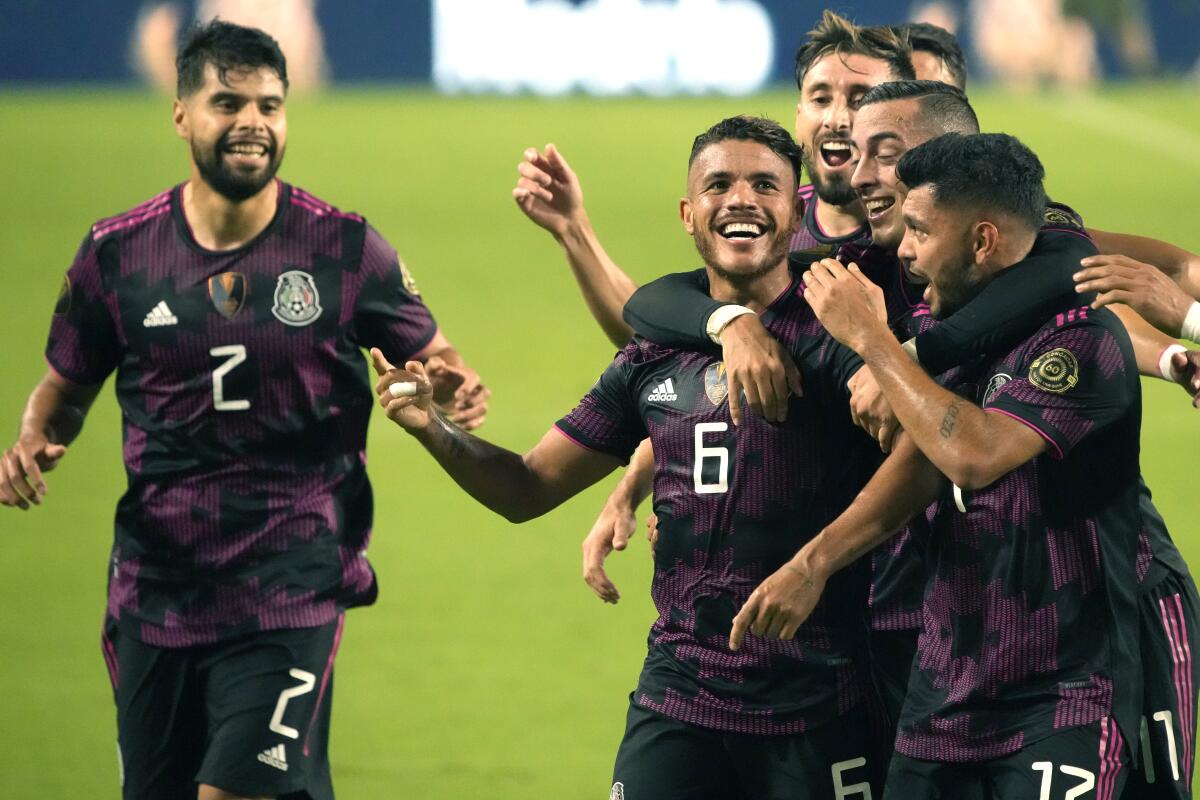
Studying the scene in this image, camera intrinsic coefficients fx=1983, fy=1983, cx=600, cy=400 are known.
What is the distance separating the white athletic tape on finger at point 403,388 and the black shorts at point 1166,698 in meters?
1.74

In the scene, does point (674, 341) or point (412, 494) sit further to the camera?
point (412, 494)

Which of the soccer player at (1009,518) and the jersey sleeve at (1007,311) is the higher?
the jersey sleeve at (1007,311)

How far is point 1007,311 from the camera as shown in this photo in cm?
410

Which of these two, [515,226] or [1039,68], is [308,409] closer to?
[515,226]

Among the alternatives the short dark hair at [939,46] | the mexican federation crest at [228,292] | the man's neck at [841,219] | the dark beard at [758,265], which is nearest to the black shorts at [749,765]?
the dark beard at [758,265]

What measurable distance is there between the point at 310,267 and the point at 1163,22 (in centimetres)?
2463

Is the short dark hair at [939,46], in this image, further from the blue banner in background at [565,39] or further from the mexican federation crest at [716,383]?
the blue banner in background at [565,39]

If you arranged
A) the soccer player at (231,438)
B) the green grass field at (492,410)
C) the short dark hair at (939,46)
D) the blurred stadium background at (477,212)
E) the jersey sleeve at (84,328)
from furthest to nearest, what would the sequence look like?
the blurred stadium background at (477,212) < the green grass field at (492,410) < the short dark hair at (939,46) < the jersey sleeve at (84,328) < the soccer player at (231,438)

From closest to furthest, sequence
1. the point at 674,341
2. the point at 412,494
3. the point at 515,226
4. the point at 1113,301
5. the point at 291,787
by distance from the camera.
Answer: the point at 1113,301
the point at 674,341
the point at 291,787
the point at 412,494
the point at 515,226

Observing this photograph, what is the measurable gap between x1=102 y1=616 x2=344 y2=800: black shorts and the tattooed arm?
6.47ft

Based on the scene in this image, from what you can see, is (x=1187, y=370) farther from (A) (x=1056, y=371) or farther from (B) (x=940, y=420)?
(B) (x=940, y=420)

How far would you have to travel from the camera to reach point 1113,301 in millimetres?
4047

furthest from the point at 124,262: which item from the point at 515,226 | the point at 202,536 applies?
the point at 515,226

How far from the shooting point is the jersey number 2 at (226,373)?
5355 mm
